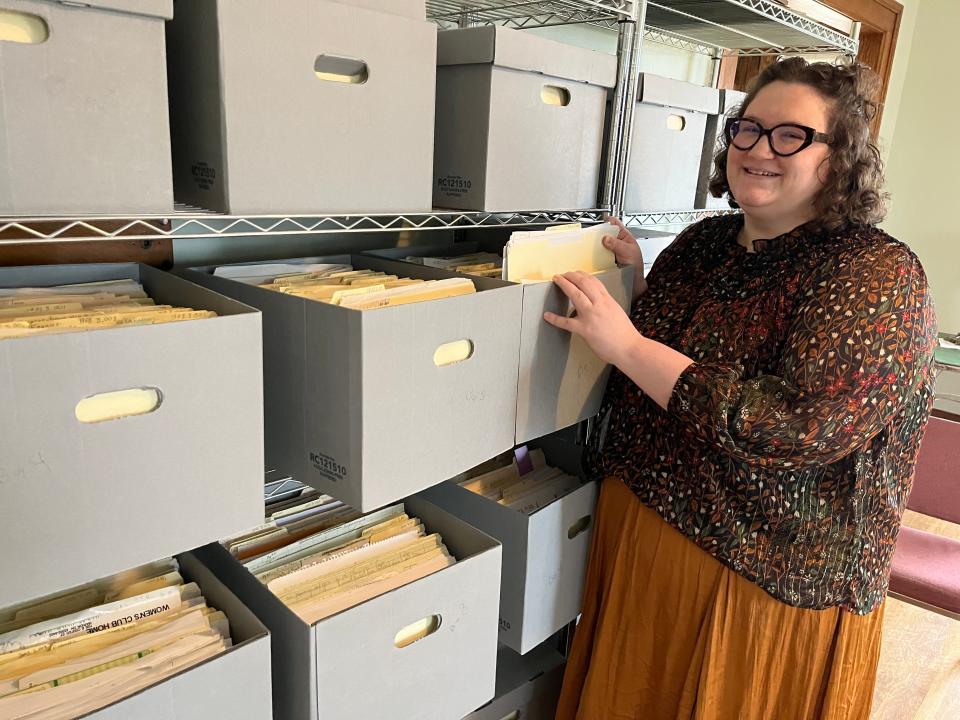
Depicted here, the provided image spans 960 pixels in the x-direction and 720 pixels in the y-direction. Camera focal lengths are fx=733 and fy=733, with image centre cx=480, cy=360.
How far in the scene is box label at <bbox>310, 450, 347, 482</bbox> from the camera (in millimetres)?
945

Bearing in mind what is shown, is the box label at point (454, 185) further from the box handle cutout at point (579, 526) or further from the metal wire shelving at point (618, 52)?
the box handle cutout at point (579, 526)

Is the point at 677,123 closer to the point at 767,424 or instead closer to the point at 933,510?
the point at 767,424

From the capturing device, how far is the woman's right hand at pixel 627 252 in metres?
1.33

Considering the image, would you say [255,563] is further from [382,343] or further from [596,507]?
[596,507]

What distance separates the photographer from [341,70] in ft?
3.35

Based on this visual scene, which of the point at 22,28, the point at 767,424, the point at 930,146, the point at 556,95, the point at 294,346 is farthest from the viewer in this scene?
the point at 930,146

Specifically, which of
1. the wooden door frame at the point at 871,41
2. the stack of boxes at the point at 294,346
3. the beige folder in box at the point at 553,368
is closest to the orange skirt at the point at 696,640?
the stack of boxes at the point at 294,346

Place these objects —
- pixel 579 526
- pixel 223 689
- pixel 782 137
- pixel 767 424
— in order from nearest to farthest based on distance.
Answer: pixel 223 689
pixel 767 424
pixel 782 137
pixel 579 526

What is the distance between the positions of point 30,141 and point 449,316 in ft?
1.63

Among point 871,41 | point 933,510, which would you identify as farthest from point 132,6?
point 871,41

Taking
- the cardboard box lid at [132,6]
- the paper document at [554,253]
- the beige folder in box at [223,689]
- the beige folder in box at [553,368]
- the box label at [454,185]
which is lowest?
the beige folder in box at [223,689]

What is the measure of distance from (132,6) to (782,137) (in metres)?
0.95

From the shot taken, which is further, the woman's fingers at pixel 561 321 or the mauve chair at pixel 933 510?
the mauve chair at pixel 933 510

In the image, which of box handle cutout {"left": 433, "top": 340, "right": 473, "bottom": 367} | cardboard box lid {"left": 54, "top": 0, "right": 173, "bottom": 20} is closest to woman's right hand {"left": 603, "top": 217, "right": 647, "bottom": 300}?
box handle cutout {"left": 433, "top": 340, "right": 473, "bottom": 367}
